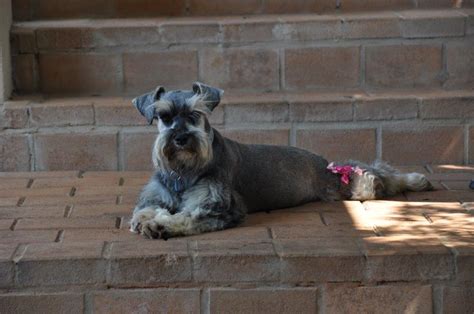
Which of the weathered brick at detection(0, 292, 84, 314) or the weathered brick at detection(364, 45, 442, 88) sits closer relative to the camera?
the weathered brick at detection(0, 292, 84, 314)

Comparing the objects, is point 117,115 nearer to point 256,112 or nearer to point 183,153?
point 256,112

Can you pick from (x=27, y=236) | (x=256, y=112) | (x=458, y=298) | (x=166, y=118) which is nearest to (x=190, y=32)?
(x=256, y=112)

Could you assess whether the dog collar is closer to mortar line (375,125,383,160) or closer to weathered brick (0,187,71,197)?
weathered brick (0,187,71,197)

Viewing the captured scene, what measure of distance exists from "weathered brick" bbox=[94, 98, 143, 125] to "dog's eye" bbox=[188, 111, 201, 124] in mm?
1701

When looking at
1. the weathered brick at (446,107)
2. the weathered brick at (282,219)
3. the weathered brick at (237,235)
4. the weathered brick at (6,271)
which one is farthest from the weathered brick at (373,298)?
the weathered brick at (446,107)

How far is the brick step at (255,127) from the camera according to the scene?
7.38 metres

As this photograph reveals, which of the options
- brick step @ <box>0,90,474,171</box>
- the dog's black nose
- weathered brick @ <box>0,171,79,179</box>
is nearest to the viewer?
the dog's black nose

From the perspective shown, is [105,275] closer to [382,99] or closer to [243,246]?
[243,246]

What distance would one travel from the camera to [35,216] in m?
6.25

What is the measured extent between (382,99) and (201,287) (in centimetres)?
255

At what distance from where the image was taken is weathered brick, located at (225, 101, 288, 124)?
7367 millimetres

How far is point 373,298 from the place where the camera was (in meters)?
5.46

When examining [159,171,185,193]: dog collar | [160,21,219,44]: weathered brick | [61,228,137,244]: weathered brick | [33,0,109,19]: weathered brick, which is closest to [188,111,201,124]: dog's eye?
[159,171,185,193]: dog collar

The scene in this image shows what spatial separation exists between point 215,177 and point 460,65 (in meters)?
2.66
